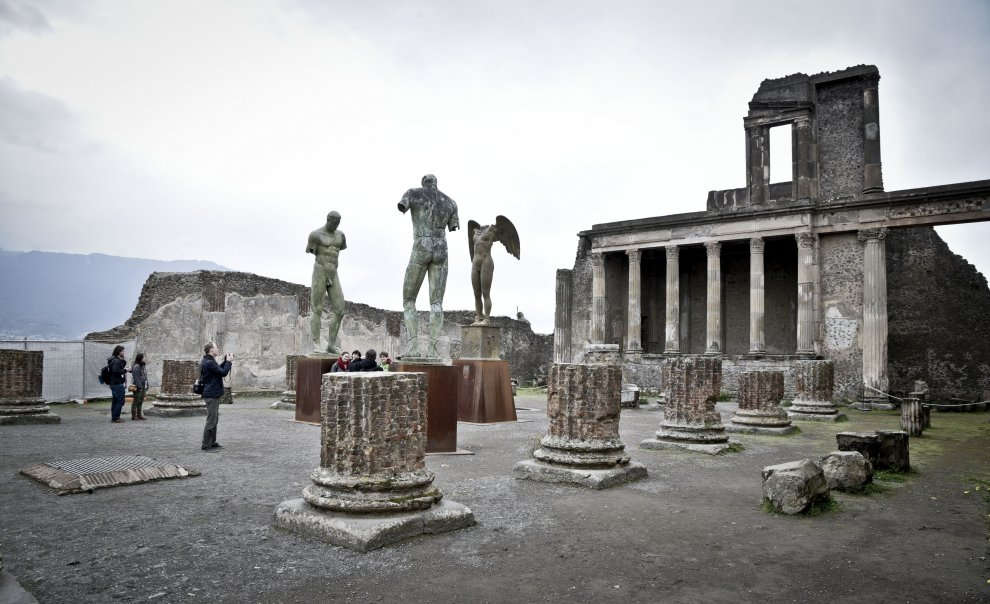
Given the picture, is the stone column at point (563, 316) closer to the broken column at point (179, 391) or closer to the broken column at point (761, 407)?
the broken column at point (761, 407)

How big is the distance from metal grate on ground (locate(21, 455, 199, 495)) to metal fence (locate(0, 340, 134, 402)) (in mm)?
9175

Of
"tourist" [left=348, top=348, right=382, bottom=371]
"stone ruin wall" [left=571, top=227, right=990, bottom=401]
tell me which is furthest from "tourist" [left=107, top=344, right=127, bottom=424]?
"stone ruin wall" [left=571, top=227, right=990, bottom=401]

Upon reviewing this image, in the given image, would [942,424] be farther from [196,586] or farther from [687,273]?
[196,586]

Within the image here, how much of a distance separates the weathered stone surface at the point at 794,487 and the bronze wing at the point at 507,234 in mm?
6589

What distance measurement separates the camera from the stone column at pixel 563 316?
27016 mm

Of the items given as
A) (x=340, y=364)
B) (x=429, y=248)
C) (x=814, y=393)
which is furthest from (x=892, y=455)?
(x=340, y=364)

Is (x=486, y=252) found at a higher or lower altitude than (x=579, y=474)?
higher

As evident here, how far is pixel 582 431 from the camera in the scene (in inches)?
253

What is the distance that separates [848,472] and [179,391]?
1078 centimetres

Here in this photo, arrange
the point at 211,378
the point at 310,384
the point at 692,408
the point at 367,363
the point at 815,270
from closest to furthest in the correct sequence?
the point at 211,378 → the point at 692,408 → the point at 367,363 → the point at 310,384 → the point at 815,270

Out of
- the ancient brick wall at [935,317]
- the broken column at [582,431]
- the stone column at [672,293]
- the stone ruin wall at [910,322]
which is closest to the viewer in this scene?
the broken column at [582,431]

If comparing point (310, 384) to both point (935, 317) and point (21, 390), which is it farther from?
point (935, 317)

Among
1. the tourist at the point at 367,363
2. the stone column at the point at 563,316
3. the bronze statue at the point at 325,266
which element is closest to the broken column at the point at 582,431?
the tourist at the point at 367,363

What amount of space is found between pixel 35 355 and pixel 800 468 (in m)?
11.0
